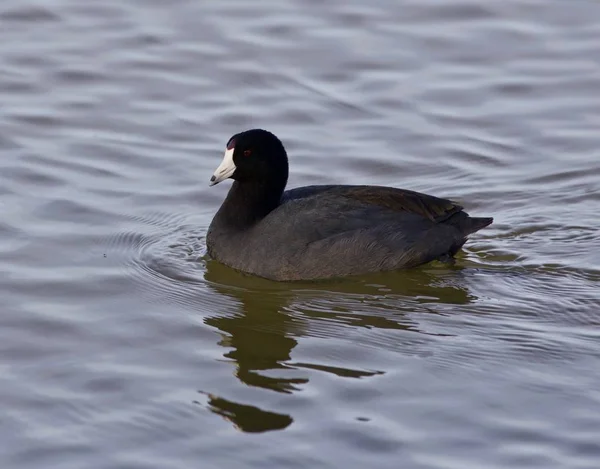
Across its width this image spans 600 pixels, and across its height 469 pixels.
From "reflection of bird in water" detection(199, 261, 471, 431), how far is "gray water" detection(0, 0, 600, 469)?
0.02 meters

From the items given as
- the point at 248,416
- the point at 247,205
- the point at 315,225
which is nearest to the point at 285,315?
the point at 315,225

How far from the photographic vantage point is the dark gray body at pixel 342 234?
9016 millimetres

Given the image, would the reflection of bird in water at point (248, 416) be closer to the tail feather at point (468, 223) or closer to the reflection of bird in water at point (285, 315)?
the reflection of bird in water at point (285, 315)

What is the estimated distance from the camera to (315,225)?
909cm

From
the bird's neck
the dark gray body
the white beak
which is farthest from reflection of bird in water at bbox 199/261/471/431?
the white beak

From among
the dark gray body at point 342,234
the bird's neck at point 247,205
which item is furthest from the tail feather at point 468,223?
the bird's neck at point 247,205

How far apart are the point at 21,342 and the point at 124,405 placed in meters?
1.19

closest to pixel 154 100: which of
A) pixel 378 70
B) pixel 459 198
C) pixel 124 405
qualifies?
pixel 378 70

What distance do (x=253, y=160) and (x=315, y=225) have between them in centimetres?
73

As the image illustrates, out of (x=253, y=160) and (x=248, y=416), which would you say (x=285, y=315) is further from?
(x=248, y=416)

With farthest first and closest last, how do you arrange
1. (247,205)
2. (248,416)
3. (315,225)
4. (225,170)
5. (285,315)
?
1. (247,205)
2. (225,170)
3. (315,225)
4. (285,315)
5. (248,416)

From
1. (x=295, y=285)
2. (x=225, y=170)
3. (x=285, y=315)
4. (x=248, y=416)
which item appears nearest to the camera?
(x=248, y=416)

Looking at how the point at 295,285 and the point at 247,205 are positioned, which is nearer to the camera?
the point at 295,285

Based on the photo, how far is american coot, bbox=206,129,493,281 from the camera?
9.03 metres
